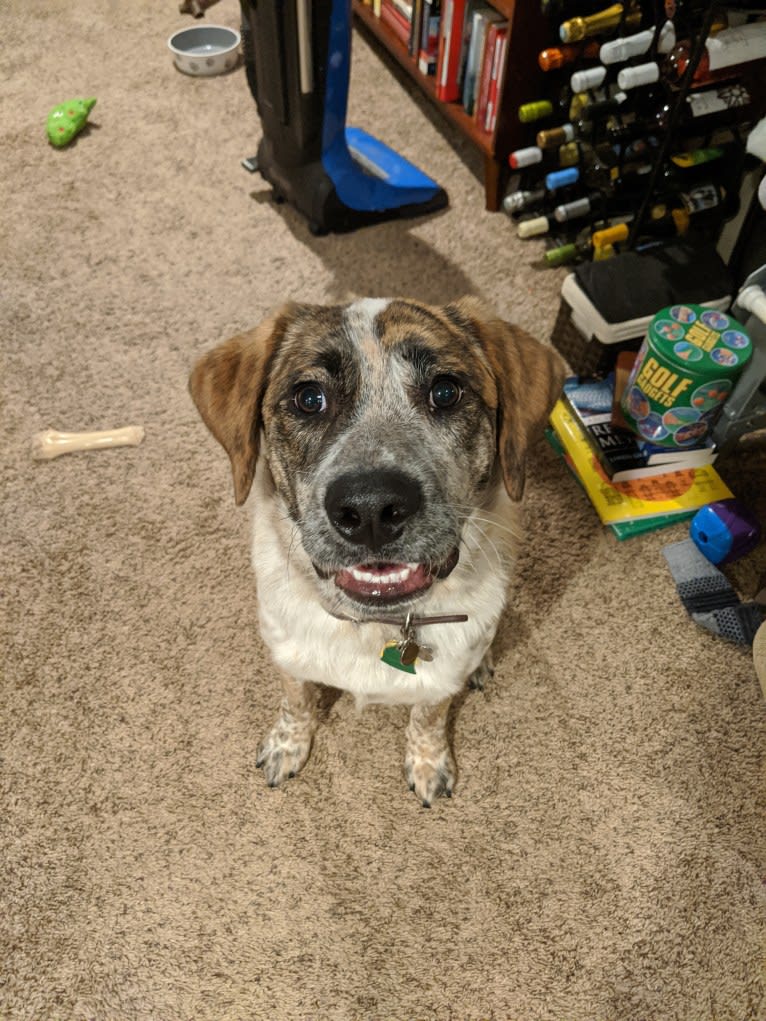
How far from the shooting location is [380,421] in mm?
1259

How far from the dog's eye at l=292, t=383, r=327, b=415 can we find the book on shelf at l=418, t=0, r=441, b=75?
7.76ft

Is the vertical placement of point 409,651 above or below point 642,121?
below

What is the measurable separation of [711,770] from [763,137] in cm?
160

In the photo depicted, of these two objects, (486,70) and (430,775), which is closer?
(430,775)

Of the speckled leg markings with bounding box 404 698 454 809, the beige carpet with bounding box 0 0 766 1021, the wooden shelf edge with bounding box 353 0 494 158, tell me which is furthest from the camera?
the wooden shelf edge with bounding box 353 0 494 158

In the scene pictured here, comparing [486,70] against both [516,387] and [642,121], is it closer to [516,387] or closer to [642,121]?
[642,121]

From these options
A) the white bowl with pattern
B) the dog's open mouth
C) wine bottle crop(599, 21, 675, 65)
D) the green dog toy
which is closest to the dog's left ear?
the dog's open mouth

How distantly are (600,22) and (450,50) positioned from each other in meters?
0.78

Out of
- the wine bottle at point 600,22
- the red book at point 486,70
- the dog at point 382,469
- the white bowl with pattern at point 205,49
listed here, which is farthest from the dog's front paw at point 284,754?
the white bowl with pattern at point 205,49

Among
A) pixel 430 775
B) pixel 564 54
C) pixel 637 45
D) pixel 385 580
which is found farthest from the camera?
pixel 564 54

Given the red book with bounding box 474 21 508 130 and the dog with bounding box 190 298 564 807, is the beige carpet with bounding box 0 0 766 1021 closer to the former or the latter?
the dog with bounding box 190 298 564 807

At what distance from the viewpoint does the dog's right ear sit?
4.40ft

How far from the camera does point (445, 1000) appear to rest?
57.6 inches

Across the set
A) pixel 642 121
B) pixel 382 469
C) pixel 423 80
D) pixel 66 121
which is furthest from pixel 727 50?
pixel 66 121
